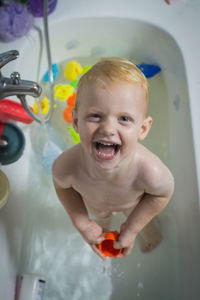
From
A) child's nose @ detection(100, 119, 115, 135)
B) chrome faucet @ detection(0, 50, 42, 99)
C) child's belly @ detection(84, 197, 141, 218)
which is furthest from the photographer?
child's belly @ detection(84, 197, 141, 218)

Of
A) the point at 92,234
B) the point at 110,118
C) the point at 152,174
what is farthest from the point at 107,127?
the point at 92,234

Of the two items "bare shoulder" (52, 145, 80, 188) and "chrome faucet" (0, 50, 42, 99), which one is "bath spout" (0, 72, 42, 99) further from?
"bare shoulder" (52, 145, 80, 188)

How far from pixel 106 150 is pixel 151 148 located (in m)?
0.74

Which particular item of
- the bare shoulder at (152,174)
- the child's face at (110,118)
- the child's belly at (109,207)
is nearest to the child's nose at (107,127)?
the child's face at (110,118)

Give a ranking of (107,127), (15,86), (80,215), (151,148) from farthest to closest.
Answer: (151,148), (80,215), (15,86), (107,127)

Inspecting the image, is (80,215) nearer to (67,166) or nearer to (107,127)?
(67,166)

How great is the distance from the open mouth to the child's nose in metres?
0.03

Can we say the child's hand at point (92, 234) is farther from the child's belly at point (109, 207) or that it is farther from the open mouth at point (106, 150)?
the open mouth at point (106, 150)

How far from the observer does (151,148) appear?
4.15 ft

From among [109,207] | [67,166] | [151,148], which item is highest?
[151,148]

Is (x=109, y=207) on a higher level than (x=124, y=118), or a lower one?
lower

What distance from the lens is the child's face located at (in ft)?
1.70

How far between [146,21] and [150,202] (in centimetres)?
84

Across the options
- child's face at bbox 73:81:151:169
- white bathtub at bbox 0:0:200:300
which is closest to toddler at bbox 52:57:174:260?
child's face at bbox 73:81:151:169
